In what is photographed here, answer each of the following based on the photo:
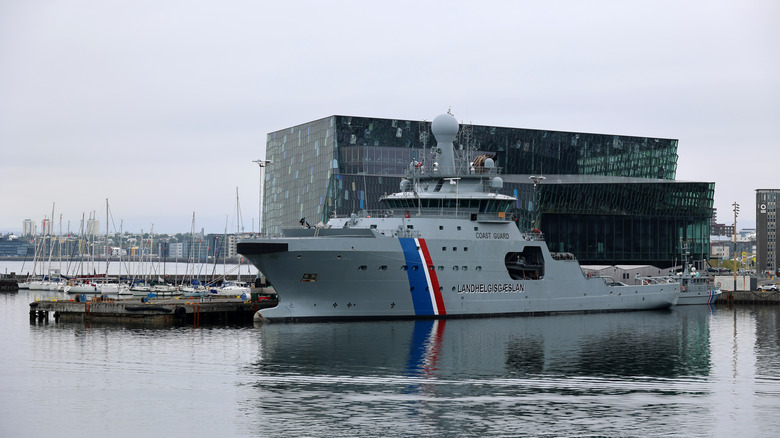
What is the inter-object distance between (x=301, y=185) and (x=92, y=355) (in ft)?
185

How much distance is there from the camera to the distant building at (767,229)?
156500 millimetres

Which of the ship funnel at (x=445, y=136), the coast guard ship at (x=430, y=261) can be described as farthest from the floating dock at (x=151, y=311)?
the ship funnel at (x=445, y=136)

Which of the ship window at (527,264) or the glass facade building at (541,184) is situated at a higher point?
the glass facade building at (541,184)

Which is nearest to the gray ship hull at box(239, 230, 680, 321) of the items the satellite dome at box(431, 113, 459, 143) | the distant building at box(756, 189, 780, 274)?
the satellite dome at box(431, 113, 459, 143)

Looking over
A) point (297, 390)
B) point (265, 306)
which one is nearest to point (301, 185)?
point (265, 306)

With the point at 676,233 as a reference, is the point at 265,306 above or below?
below

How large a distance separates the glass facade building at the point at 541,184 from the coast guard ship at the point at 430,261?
91.8ft

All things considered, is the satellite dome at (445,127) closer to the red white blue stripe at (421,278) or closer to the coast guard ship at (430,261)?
the coast guard ship at (430,261)

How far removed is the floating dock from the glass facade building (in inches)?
1129

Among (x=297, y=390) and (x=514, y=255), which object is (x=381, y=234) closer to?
(x=514, y=255)

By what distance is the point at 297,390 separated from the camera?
98.2ft

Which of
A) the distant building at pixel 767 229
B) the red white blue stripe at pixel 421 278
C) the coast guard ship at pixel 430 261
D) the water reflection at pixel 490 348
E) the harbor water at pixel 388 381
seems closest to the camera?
the harbor water at pixel 388 381

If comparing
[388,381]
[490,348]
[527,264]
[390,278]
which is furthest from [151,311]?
[388,381]

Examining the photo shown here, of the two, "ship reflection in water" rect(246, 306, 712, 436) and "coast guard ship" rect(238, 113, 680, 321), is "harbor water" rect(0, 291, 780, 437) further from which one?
"coast guard ship" rect(238, 113, 680, 321)
